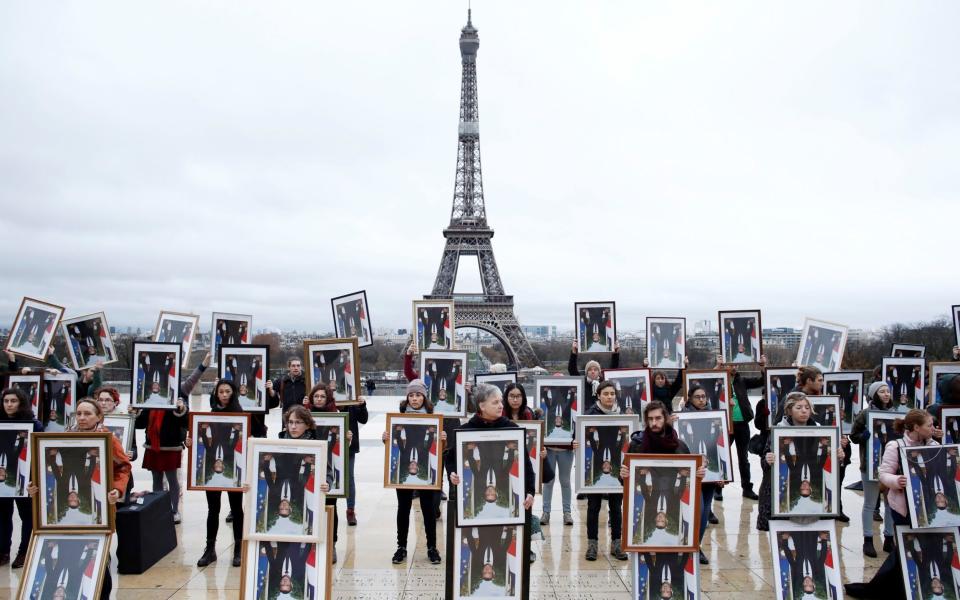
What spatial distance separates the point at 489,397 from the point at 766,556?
14.3ft

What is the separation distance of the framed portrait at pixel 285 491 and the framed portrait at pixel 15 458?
9.10 feet

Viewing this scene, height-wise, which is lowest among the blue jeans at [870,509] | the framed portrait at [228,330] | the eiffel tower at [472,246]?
the blue jeans at [870,509]

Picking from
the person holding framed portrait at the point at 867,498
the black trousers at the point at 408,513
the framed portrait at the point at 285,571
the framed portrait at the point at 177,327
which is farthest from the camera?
the framed portrait at the point at 177,327

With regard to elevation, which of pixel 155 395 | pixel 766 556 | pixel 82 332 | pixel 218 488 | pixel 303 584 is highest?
pixel 82 332

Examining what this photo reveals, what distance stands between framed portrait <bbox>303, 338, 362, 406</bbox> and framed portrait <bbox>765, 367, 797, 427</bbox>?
18.1ft

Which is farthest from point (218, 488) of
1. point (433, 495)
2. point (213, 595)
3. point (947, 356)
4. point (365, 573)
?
point (947, 356)

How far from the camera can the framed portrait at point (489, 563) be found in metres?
4.95

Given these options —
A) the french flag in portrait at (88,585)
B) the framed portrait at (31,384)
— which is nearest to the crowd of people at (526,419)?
the french flag in portrait at (88,585)

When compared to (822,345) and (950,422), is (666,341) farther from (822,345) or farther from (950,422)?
(950,422)

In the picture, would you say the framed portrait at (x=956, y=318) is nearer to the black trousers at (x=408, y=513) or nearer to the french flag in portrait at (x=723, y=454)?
the french flag in portrait at (x=723, y=454)

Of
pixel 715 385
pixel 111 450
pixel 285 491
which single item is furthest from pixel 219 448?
pixel 715 385

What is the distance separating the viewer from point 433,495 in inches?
276

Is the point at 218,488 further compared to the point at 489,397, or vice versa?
the point at 218,488

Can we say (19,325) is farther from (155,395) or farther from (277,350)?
(277,350)
